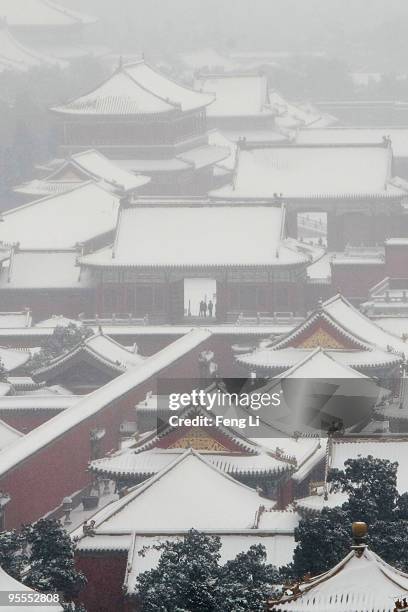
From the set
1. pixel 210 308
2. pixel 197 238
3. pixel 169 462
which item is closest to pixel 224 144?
pixel 197 238

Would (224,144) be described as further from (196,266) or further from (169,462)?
(169,462)

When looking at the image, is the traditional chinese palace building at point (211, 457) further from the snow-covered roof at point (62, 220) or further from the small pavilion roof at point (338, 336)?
the snow-covered roof at point (62, 220)

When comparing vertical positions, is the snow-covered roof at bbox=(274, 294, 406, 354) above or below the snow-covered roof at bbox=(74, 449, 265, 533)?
above

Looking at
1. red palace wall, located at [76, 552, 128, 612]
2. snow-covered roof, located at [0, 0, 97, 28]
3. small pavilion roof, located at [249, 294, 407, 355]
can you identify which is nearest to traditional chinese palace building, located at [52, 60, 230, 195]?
small pavilion roof, located at [249, 294, 407, 355]

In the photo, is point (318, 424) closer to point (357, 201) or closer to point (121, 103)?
point (357, 201)

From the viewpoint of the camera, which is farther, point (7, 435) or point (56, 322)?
point (56, 322)

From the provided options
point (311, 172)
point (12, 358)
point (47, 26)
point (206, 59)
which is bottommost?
point (12, 358)

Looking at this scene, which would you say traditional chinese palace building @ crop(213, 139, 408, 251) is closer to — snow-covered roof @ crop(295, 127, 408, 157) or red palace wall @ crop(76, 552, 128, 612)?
snow-covered roof @ crop(295, 127, 408, 157)
